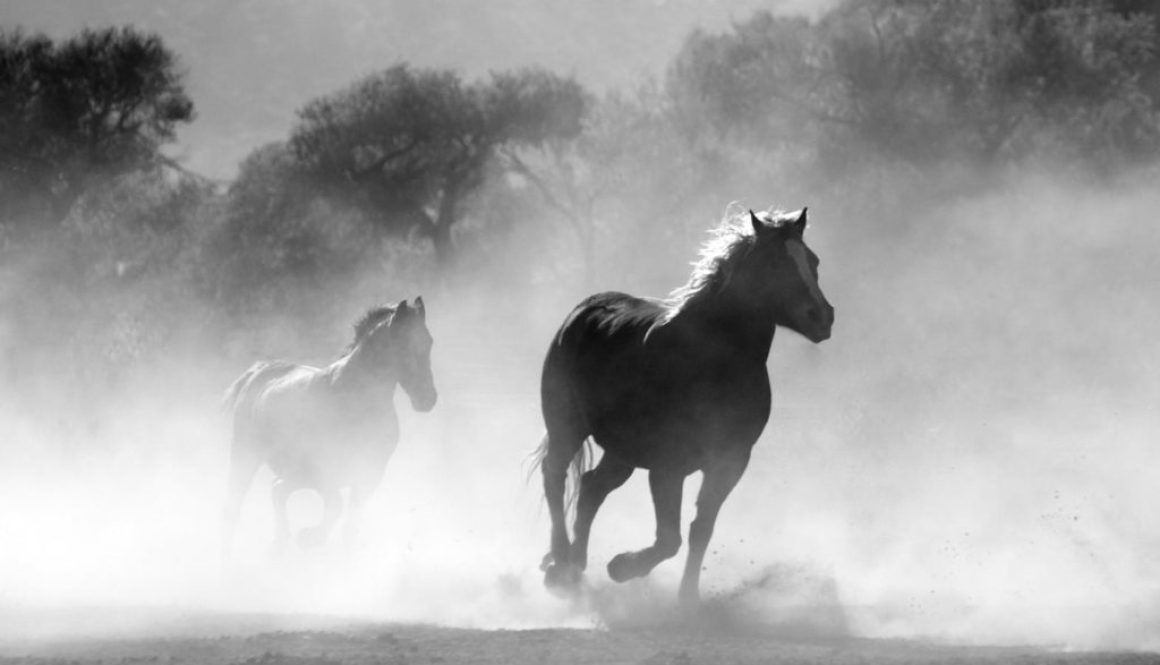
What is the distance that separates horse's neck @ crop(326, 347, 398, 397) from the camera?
52.1 feet

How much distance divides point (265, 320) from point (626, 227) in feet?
50.1

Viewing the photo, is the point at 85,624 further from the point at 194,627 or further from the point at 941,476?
the point at 941,476

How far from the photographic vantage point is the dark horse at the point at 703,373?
12.2 m

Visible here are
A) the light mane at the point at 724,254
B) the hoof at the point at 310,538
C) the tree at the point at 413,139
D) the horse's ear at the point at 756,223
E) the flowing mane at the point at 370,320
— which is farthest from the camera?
the tree at the point at 413,139

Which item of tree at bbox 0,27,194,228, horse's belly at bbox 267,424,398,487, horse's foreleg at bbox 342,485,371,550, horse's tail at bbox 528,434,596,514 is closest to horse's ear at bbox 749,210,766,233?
horse's tail at bbox 528,434,596,514

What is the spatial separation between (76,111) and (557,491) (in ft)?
115

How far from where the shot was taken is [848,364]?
3734 centimetres

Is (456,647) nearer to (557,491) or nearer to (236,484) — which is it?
(557,491)

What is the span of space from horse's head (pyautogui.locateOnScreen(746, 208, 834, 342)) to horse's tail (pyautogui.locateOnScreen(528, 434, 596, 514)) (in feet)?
7.25

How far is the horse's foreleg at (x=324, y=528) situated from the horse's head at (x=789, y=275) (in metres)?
4.63

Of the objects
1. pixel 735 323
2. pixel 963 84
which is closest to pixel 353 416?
pixel 735 323

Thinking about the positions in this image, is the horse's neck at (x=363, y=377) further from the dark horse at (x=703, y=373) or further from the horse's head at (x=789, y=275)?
the horse's head at (x=789, y=275)

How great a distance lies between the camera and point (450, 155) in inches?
2122

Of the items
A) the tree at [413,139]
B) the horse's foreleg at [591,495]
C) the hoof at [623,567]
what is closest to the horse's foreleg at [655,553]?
the hoof at [623,567]
